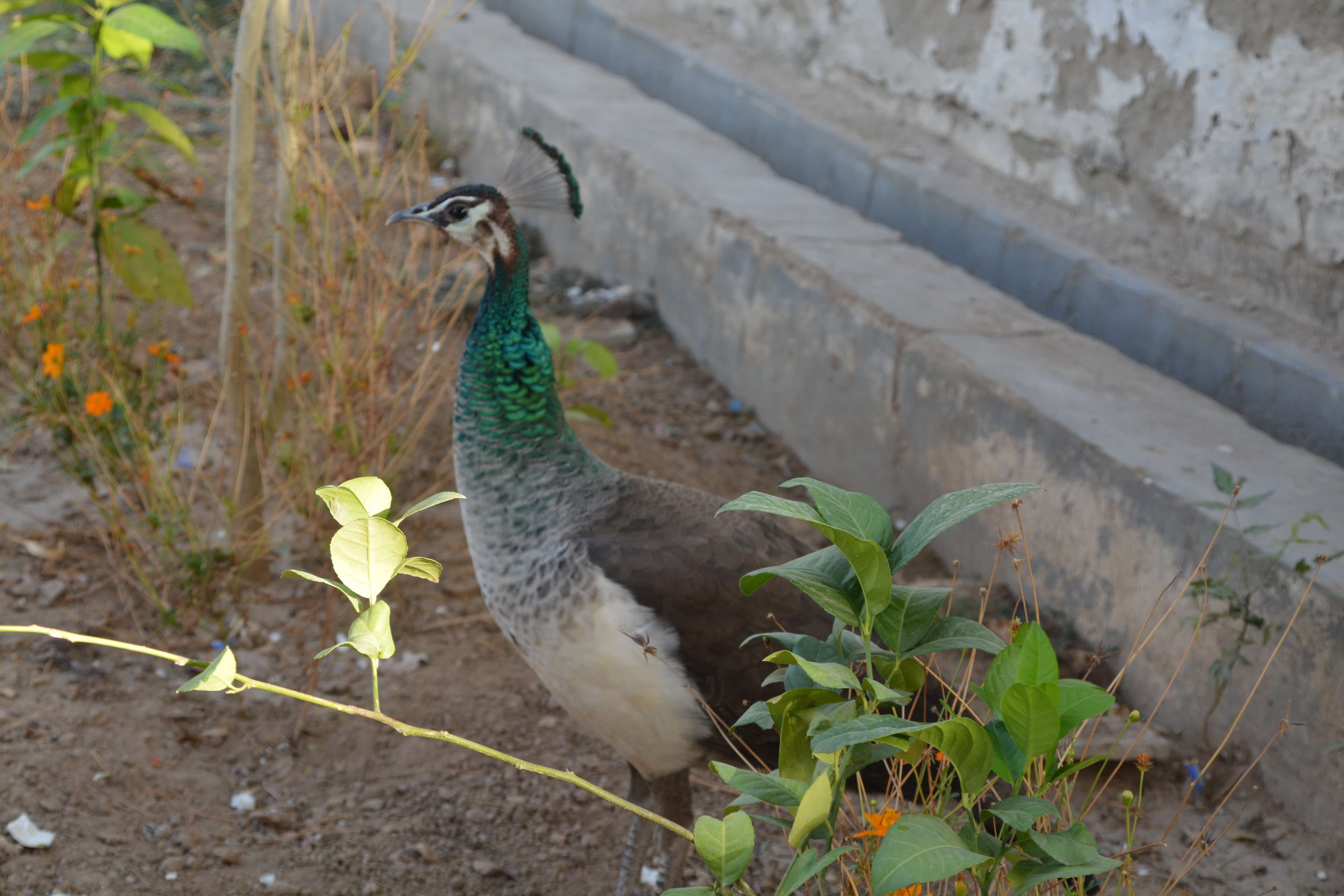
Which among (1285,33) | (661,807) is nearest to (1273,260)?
(1285,33)

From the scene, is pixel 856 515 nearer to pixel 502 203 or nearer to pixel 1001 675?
pixel 1001 675

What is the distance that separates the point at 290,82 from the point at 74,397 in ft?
3.78

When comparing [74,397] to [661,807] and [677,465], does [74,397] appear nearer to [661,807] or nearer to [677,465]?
[677,465]

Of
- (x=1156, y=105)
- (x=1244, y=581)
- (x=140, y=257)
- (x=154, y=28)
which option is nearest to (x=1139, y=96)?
(x=1156, y=105)

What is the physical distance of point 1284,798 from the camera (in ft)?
8.27

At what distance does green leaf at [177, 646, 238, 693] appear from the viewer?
1037 mm

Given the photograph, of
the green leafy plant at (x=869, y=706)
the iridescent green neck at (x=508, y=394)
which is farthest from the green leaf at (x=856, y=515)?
the iridescent green neck at (x=508, y=394)

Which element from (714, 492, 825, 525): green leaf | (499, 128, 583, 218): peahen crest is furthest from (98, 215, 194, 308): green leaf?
(714, 492, 825, 525): green leaf

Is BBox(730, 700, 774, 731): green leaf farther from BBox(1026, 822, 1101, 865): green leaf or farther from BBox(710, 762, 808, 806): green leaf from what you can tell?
BBox(1026, 822, 1101, 865): green leaf

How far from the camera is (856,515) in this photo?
3.80 ft

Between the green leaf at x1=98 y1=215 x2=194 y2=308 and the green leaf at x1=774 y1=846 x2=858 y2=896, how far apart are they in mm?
2693

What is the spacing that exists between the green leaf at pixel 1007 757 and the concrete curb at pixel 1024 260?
2306 mm

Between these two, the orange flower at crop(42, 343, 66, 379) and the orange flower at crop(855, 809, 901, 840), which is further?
the orange flower at crop(42, 343, 66, 379)

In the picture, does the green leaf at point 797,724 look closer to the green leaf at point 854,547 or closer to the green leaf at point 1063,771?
the green leaf at point 854,547
